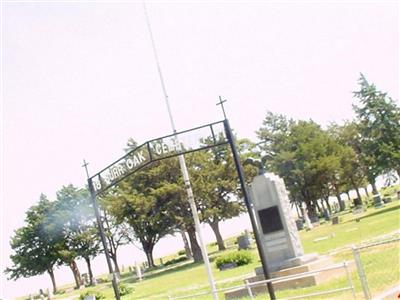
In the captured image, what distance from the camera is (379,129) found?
147 ft

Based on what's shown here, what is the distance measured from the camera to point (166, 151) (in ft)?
44.5

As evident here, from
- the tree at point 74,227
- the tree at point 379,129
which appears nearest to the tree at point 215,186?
the tree at point 379,129

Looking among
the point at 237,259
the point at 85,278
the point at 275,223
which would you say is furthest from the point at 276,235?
the point at 85,278

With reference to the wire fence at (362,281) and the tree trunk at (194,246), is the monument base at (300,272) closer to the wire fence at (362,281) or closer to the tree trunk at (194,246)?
the wire fence at (362,281)

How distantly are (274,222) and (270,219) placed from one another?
183 mm

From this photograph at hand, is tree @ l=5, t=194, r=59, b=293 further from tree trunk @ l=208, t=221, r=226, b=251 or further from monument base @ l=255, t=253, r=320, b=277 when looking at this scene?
monument base @ l=255, t=253, r=320, b=277

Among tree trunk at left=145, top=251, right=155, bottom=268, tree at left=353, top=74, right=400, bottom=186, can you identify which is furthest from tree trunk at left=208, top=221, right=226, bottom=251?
tree at left=353, top=74, right=400, bottom=186

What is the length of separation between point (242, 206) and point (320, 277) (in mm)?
35994

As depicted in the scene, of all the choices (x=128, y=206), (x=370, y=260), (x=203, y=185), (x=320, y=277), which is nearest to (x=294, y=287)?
(x=320, y=277)

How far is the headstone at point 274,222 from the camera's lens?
17031 mm

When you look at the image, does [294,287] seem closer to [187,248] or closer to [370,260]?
[370,260]

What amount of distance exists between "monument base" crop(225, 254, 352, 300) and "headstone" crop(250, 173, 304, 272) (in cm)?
45

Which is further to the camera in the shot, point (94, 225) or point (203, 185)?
point (94, 225)

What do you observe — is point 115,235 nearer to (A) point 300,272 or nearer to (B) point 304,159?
(B) point 304,159
